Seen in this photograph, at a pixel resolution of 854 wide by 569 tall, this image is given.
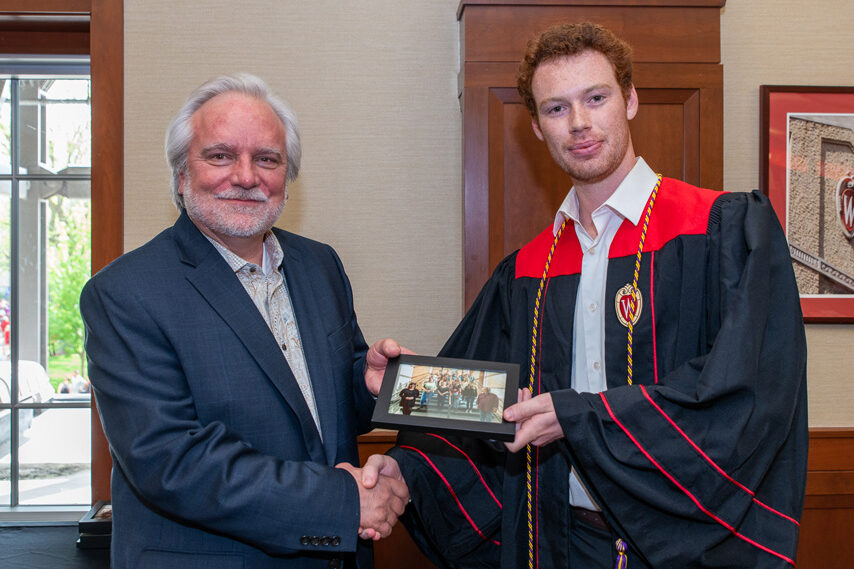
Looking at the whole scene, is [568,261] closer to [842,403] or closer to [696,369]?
[696,369]

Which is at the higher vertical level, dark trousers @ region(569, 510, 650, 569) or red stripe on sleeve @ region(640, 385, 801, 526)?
red stripe on sleeve @ region(640, 385, 801, 526)

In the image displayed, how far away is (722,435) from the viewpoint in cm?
142

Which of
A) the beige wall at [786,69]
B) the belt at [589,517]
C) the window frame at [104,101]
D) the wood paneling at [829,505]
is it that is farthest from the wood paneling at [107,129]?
the wood paneling at [829,505]

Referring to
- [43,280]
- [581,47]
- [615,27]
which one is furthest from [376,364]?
[43,280]

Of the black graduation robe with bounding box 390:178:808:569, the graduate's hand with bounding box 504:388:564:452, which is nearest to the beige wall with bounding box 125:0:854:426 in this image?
the black graduation robe with bounding box 390:178:808:569

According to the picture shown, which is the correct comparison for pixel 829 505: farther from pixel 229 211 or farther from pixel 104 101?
pixel 104 101

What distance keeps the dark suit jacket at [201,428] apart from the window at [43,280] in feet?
5.32

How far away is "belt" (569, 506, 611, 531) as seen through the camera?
5.42 ft

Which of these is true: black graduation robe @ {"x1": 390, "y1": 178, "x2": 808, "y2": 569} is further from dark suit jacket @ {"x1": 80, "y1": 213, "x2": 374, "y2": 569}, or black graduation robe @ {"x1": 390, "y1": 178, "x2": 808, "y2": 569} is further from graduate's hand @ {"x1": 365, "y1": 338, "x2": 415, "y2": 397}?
dark suit jacket @ {"x1": 80, "y1": 213, "x2": 374, "y2": 569}

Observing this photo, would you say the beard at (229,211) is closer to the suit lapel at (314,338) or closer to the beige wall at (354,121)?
the suit lapel at (314,338)

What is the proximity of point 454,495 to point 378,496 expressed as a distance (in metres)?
0.28

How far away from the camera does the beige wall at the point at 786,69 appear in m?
2.83

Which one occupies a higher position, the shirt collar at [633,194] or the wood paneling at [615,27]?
the wood paneling at [615,27]

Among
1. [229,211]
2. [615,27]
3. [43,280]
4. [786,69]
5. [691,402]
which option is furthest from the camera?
[43,280]
